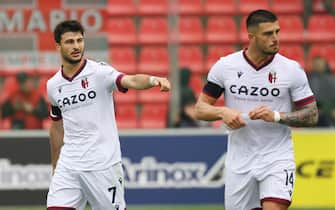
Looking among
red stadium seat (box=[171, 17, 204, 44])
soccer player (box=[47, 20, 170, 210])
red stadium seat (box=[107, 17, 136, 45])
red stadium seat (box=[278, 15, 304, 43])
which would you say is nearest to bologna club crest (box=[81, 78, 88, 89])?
soccer player (box=[47, 20, 170, 210])

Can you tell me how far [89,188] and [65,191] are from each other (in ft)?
0.66

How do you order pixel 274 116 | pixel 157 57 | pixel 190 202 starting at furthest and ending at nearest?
pixel 157 57 → pixel 190 202 → pixel 274 116

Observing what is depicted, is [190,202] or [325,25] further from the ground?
[325,25]

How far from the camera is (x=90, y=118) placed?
884 cm

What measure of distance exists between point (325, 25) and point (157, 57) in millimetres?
2856

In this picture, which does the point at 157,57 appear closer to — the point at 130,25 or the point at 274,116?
the point at 130,25

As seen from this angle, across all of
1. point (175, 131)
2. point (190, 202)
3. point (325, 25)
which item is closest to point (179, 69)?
point (175, 131)

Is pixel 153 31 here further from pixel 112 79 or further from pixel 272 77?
pixel 272 77

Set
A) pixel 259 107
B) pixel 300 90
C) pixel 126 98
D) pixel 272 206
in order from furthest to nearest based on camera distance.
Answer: pixel 126 98 < pixel 300 90 < pixel 259 107 < pixel 272 206

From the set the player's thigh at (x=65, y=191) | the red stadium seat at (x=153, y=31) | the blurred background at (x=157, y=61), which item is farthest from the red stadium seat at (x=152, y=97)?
the player's thigh at (x=65, y=191)

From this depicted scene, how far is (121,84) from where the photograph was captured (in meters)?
8.69

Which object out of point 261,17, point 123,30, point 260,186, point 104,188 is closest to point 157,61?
point 123,30

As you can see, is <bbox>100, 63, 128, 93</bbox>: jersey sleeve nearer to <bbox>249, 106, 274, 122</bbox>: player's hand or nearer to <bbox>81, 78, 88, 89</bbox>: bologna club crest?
<bbox>81, 78, 88, 89</bbox>: bologna club crest

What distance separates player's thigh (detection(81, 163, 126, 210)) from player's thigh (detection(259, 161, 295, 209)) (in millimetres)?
1202
